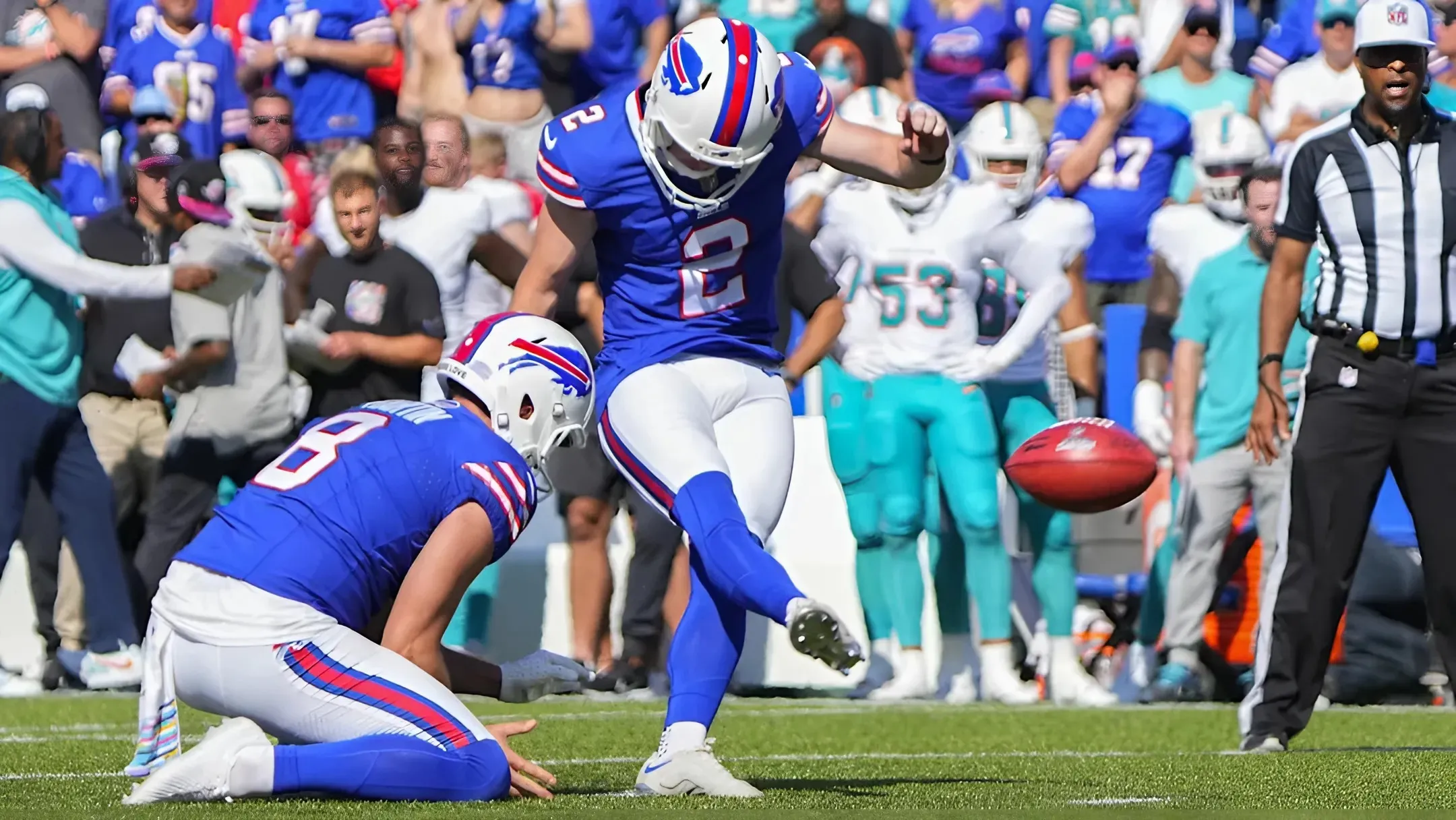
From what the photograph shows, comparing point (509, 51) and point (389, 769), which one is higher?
point (389, 769)

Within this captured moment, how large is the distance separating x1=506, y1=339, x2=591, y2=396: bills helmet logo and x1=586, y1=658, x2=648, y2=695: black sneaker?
4.07m

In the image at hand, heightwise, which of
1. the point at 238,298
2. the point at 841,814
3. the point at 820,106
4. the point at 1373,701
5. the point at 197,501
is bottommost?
the point at 1373,701

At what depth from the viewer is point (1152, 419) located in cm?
962

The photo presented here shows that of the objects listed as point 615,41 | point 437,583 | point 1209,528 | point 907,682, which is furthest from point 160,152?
point 437,583

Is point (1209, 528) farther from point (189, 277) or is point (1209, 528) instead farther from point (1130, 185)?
point (189, 277)

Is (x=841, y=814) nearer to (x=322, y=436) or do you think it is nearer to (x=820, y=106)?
(x=322, y=436)

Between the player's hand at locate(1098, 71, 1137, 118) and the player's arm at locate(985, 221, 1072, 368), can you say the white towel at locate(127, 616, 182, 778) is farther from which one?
the player's hand at locate(1098, 71, 1137, 118)

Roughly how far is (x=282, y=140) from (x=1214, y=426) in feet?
15.3

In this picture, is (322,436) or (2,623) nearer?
(322,436)

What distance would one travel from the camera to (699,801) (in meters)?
5.07

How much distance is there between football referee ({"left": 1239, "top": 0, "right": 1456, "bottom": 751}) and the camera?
647 cm

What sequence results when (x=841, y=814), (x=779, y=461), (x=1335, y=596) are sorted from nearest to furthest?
(x=841, y=814) → (x=779, y=461) → (x=1335, y=596)

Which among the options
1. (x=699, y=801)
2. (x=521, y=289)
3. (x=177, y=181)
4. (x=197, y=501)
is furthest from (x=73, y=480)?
(x=699, y=801)

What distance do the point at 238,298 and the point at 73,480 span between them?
3.02 ft
